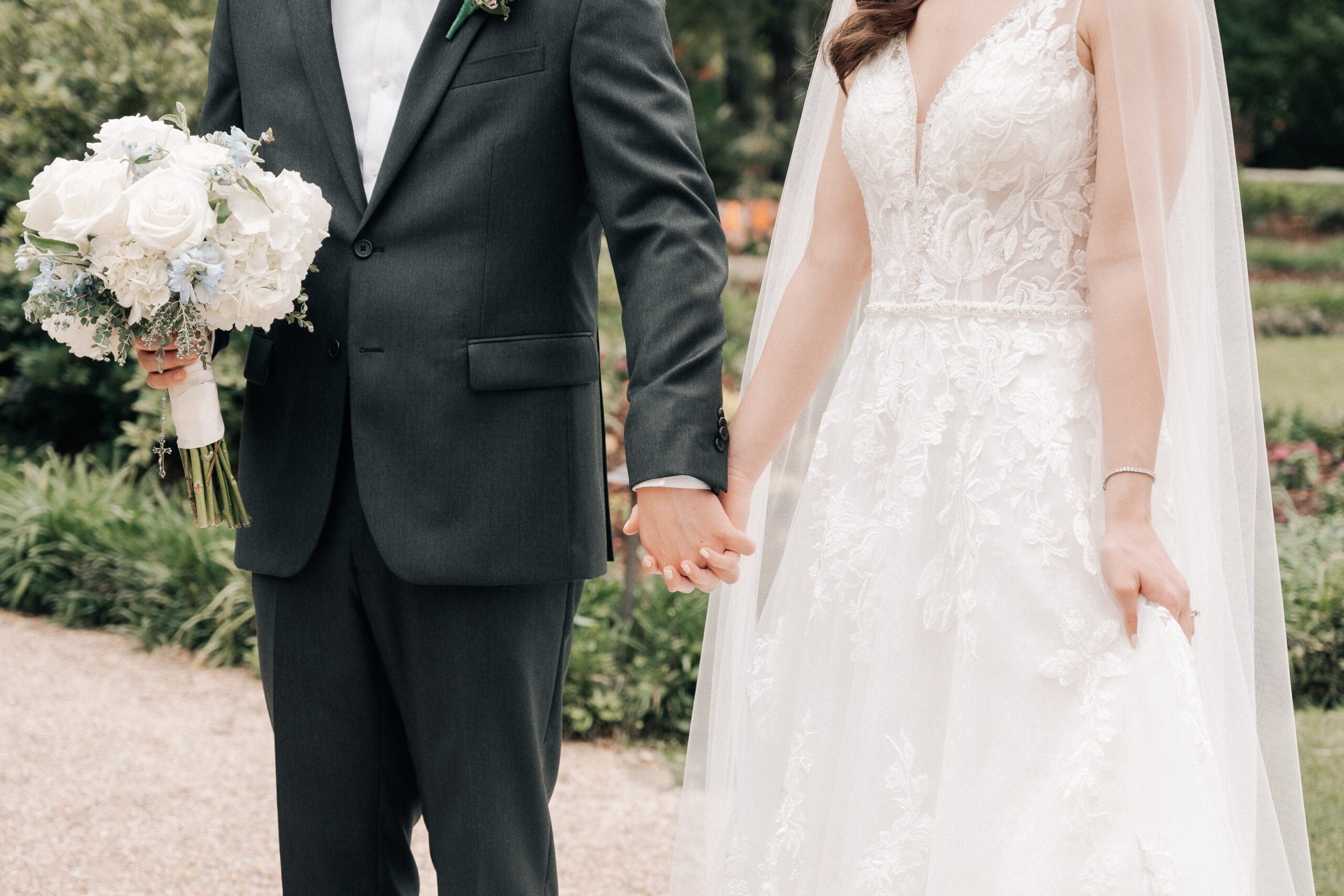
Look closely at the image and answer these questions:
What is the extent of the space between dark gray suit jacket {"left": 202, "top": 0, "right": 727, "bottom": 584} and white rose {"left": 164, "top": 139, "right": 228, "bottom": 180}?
168 mm

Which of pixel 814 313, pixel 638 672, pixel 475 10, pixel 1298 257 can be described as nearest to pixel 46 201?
pixel 475 10

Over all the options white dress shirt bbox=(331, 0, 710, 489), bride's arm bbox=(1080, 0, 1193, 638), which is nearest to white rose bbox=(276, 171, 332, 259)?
white dress shirt bbox=(331, 0, 710, 489)

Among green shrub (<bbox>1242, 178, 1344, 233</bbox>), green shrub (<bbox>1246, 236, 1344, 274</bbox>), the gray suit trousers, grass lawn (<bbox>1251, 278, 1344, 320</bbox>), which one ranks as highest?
green shrub (<bbox>1242, 178, 1344, 233</bbox>)

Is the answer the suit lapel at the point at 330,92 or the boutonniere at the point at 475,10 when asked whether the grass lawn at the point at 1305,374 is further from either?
the suit lapel at the point at 330,92

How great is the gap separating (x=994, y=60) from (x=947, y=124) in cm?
12

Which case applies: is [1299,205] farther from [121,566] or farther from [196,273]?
[196,273]

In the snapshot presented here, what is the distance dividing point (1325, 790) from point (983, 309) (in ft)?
8.75

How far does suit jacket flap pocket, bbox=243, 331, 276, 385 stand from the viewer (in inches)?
85.4

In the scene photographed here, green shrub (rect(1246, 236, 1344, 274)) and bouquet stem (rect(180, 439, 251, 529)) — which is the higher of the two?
green shrub (rect(1246, 236, 1344, 274))

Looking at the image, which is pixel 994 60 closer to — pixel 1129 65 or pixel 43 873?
pixel 1129 65

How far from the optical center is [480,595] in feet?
6.93

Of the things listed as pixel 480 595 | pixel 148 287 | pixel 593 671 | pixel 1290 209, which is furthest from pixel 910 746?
pixel 1290 209

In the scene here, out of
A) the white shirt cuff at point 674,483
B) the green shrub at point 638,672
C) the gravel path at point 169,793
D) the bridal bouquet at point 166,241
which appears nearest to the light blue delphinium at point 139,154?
the bridal bouquet at point 166,241

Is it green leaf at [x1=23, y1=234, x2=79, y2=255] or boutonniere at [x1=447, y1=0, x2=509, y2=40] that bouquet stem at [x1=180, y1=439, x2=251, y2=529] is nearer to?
green leaf at [x1=23, y1=234, x2=79, y2=255]
